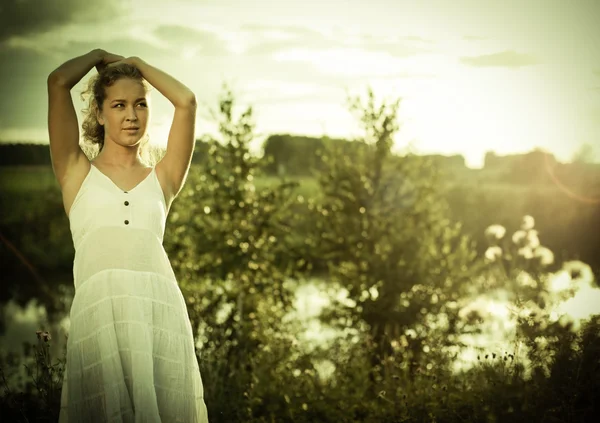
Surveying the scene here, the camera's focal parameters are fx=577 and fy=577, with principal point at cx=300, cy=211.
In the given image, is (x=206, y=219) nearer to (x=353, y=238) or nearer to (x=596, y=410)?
(x=353, y=238)

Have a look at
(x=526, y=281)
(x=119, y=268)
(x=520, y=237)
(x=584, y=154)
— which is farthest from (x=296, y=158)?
(x=119, y=268)

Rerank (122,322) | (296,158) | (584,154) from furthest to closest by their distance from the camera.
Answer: (584,154) → (296,158) → (122,322)

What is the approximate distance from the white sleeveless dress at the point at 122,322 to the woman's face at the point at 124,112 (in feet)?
0.60

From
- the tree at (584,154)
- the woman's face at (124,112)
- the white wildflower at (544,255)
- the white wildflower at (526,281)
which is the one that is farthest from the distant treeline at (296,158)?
the woman's face at (124,112)

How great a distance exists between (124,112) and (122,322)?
0.82 metres

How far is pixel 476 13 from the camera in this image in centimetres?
682

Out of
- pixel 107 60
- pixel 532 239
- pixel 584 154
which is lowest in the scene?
pixel 107 60

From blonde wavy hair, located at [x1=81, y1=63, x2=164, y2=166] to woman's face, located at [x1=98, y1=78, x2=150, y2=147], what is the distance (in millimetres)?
28

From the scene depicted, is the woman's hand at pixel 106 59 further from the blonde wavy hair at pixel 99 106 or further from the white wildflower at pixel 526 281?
the white wildflower at pixel 526 281

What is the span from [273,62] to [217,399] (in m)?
4.99

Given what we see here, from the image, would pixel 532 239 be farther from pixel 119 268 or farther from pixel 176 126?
pixel 119 268

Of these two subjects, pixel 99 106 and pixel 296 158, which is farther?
pixel 296 158

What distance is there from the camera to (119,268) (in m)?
2.19

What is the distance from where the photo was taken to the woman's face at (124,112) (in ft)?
7.55
